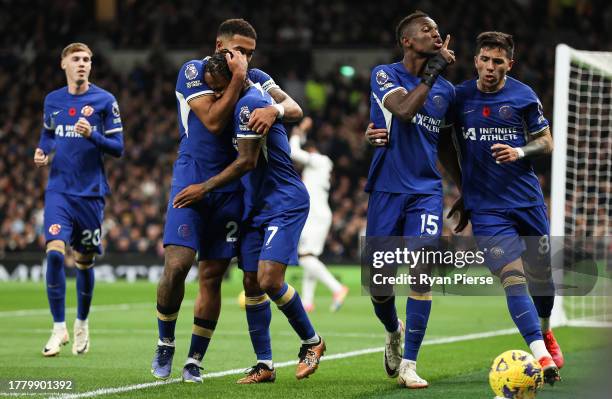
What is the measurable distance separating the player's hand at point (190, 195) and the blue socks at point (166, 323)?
0.71 m

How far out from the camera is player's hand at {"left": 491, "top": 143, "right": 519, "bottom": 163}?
678cm

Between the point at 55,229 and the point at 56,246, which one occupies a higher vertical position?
the point at 55,229

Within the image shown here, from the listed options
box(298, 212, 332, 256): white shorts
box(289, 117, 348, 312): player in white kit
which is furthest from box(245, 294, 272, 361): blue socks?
box(298, 212, 332, 256): white shorts

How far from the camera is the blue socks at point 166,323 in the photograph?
6750 millimetres

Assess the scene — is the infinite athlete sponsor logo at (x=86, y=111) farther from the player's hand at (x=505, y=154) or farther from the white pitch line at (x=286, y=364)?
the player's hand at (x=505, y=154)

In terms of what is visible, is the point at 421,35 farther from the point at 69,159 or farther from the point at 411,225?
the point at 69,159

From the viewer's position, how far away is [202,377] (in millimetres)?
7133

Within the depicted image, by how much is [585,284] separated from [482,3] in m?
20.8

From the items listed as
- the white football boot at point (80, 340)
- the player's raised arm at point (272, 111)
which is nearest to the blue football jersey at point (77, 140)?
the white football boot at point (80, 340)

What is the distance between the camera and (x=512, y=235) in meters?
7.04

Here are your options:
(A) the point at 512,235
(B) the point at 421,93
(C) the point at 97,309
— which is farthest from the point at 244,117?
(C) the point at 97,309

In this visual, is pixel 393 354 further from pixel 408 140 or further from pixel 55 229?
pixel 55 229

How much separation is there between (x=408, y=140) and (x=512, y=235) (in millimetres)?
959

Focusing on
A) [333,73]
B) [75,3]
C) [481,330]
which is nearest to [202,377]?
[481,330]
